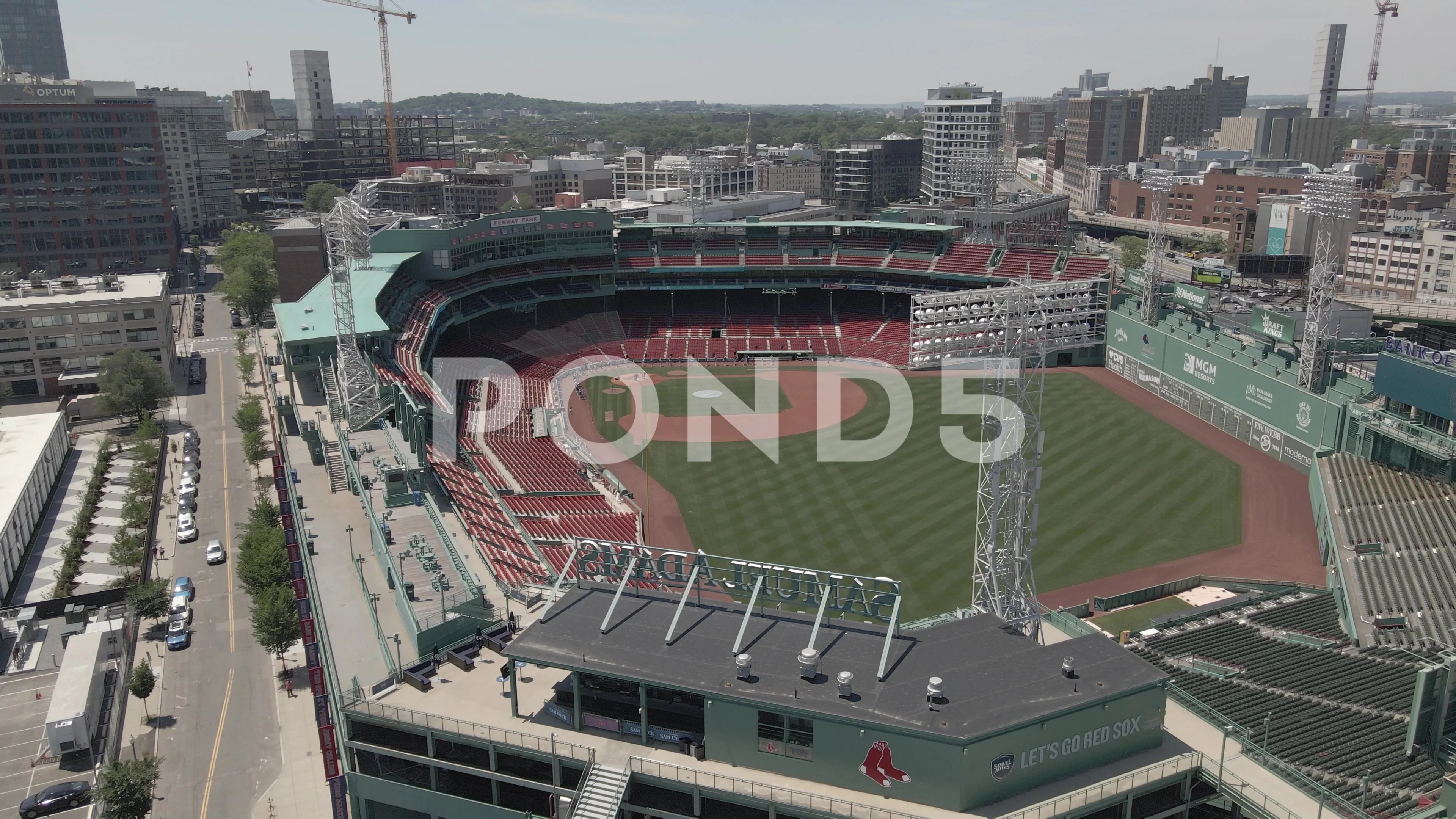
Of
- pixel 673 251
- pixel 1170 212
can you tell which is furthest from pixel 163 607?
pixel 1170 212

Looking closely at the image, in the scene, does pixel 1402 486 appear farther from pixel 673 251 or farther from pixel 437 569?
pixel 673 251

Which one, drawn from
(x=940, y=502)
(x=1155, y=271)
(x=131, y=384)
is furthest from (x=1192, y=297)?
(x=131, y=384)

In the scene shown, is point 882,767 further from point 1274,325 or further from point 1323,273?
point 1274,325

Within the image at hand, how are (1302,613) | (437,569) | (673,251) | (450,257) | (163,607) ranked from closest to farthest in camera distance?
(437,569) → (1302,613) → (163,607) → (450,257) → (673,251)

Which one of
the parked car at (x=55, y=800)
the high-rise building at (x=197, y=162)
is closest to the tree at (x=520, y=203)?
the high-rise building at (x=197, y=162)

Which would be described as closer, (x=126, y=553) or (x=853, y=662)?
(x=853, y=662)

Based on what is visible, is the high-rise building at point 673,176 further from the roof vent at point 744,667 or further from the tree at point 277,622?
the roof vent at point 744,667

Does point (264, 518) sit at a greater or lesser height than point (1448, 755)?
lesser
